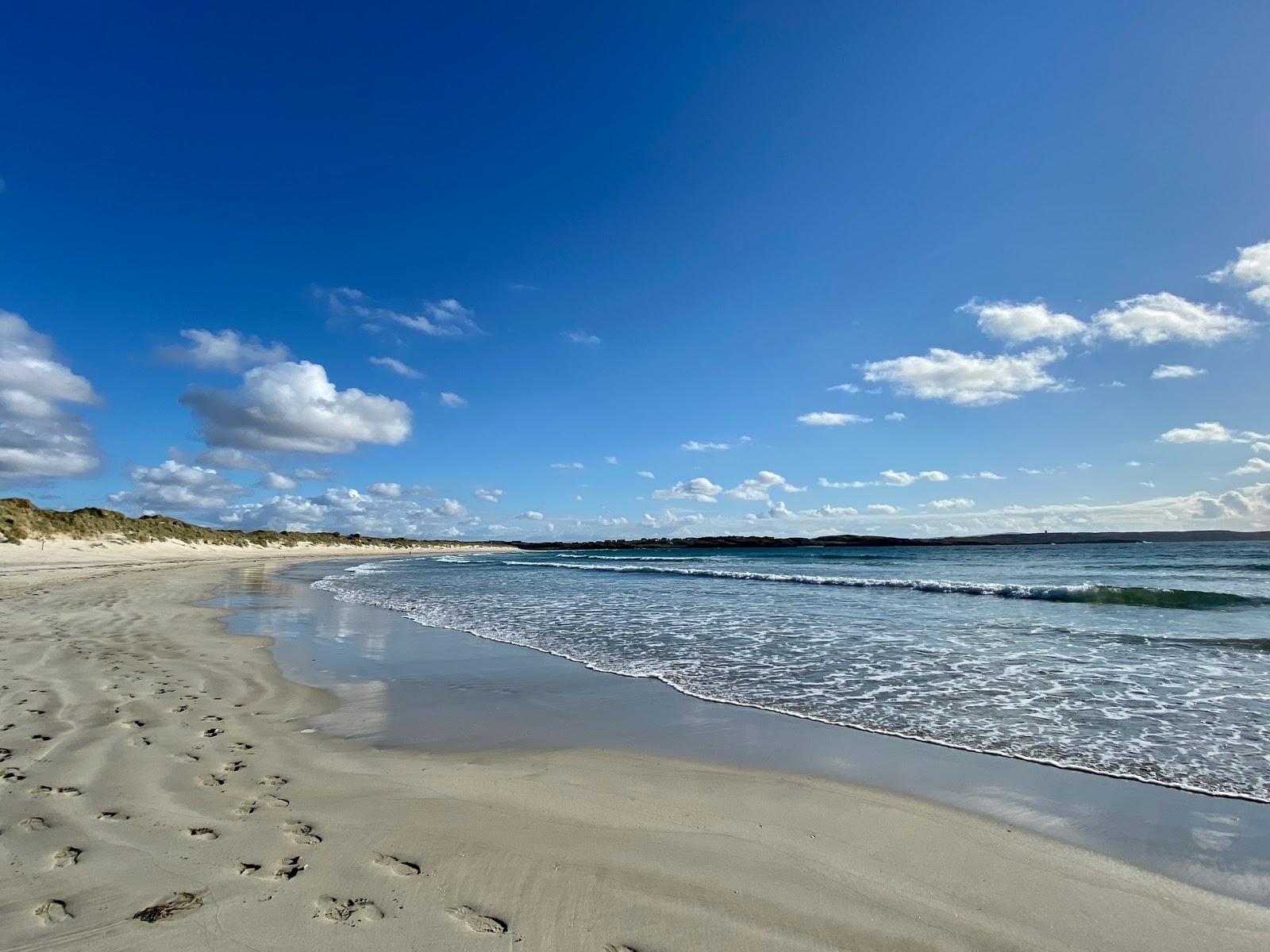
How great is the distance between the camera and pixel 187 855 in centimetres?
347

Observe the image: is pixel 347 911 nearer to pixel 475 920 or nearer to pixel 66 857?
pixel 475 920

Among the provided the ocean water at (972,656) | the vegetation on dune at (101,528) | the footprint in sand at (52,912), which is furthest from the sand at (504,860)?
the vegetation on dune at (101,528)

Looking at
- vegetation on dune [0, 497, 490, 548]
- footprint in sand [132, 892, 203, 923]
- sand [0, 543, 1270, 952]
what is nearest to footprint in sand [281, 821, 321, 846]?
sand [0, 543, 1270, 952]

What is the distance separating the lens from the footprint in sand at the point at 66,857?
3.32 m

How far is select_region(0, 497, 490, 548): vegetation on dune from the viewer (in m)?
36.8

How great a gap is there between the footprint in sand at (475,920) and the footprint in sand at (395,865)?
0.47m

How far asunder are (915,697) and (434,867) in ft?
21.0

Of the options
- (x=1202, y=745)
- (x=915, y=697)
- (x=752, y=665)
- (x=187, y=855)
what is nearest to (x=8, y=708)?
(x=187, y=855)

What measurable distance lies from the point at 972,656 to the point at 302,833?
34.3 ft

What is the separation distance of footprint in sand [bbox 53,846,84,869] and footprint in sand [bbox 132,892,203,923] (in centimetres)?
84

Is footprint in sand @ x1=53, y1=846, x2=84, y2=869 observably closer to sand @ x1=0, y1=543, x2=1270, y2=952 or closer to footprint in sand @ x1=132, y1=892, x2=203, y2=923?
sand @ x1=0, y1=543, x2=1270, y2=952

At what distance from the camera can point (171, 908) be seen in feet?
9.68

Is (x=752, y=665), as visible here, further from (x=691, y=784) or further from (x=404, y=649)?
(x=404, y=649)

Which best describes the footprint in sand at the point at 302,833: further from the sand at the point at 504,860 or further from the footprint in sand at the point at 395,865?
the footprint in sand at the point at 395,865
